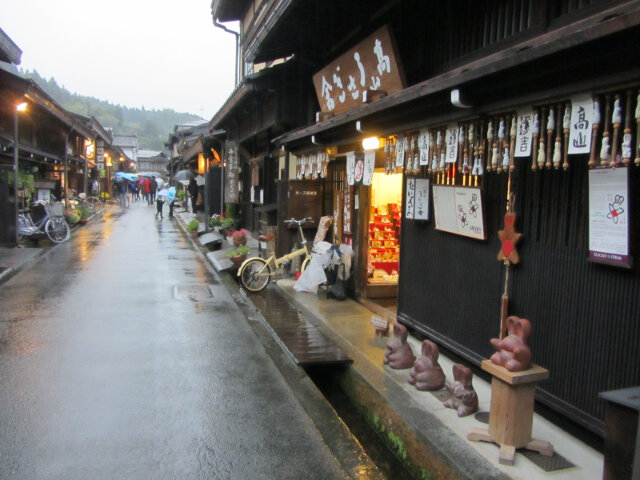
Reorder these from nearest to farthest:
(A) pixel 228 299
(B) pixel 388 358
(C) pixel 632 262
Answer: (C) pixel 632 262
(B) pixel 388 358
(A) pixel 228 299

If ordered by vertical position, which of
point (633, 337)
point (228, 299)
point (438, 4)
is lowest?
point (228, 299)

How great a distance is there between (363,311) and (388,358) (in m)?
3.33

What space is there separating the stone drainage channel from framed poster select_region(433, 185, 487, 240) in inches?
99.4

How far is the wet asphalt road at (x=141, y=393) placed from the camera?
15.7 feet

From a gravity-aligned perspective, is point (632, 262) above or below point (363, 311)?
above

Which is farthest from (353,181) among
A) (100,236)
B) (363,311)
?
(100,236)

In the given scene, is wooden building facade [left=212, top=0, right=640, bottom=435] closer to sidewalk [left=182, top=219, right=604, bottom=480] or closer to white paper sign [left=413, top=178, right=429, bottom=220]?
white paper sign [left=413, top=178, right=429, bottom=220]

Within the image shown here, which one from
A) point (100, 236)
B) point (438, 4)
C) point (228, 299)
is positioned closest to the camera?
point (438, 4)

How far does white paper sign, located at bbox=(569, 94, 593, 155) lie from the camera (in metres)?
4.21

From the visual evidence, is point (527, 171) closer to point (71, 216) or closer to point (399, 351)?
point (399, 351)

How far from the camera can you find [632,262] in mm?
4379

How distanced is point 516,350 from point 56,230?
2067cm

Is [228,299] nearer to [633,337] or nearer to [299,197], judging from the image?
[299,197]

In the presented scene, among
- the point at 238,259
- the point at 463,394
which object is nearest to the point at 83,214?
the point at 238,259
